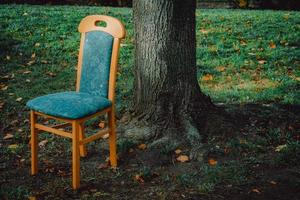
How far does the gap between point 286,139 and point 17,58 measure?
189 inches

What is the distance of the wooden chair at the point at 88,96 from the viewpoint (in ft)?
10.4

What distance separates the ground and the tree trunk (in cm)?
22

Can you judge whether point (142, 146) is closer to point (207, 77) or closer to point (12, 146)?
point (12, 146)

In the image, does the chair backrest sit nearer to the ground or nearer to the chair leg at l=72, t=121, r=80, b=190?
the chair leg at l=72, t=121, r=80, b=190

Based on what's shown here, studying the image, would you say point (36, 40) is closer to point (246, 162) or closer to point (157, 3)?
point (157, 3)

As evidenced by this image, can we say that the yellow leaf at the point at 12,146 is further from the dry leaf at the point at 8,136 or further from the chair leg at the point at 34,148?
the chair leg at the point at 34,148

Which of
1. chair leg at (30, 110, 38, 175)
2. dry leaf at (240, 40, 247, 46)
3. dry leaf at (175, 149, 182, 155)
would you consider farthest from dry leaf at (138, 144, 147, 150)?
dry leaf at (240, 40, 247, 46)

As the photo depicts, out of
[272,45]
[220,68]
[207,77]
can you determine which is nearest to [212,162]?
[207,77]

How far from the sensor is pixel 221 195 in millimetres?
3180

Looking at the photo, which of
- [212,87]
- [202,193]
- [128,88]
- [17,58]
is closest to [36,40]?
[17,58]

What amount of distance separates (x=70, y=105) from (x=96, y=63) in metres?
0.51

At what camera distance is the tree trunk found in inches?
150

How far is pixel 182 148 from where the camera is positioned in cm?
387

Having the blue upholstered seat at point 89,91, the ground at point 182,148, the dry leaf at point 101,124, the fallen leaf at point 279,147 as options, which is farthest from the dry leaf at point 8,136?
the fallen leaf at point 279,147
